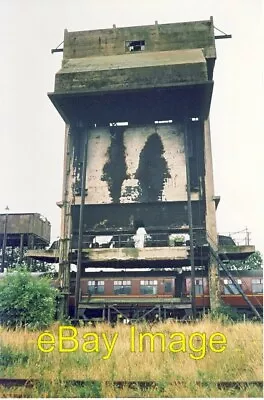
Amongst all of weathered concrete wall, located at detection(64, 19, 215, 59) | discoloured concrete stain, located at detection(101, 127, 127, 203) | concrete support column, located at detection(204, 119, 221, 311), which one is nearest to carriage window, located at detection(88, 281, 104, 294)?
discoloured concrete stain, located at detection(101, 127, 127, 203)

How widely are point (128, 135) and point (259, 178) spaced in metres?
13.9

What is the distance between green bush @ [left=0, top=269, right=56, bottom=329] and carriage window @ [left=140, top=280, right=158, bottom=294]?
6731 millimetres

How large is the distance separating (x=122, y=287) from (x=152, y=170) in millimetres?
6325

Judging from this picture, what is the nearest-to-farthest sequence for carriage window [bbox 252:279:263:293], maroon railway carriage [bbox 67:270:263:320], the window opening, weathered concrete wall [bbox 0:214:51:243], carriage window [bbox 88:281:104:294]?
1. maroon railway carriage [bbox 67:270:263:320]
2. carriage window [bbox 252:279:263:293]
3. carriage window [bbox 88:281:104:294]
4. the window opening
5. weathered concrete wall [bbox 0:214:51:243]

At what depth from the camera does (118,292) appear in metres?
19.9

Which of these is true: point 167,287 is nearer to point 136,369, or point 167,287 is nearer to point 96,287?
point 96,287

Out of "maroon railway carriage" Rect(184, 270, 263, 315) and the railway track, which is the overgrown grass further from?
"maroon railway carriage" Rect(184, 270, 263, 315)

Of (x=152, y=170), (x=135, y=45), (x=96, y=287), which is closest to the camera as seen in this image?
(x=152, y=170)

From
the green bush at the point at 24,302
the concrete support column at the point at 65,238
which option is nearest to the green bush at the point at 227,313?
the concrete support column at the point at 65,238

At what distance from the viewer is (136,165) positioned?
1944 centimetres

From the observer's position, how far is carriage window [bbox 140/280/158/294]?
19.7m

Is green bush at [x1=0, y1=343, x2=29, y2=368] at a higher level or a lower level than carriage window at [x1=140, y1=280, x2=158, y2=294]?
lower

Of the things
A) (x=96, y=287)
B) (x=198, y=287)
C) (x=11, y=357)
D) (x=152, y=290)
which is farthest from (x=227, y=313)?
(x=11, y=357)

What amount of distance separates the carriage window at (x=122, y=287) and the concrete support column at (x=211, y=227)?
4322mm
